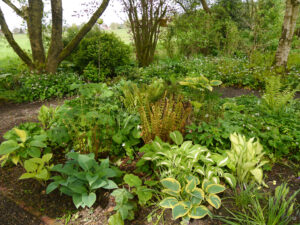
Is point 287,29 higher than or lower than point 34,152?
higher

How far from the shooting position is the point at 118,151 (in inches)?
99.7

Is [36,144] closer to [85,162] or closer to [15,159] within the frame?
[15,159]

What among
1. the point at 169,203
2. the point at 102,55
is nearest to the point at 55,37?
the point at 102,55

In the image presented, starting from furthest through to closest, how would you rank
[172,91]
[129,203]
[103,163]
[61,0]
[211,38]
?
[211,38]
[61,0]
[172,91]
[103,163]
[129,203]

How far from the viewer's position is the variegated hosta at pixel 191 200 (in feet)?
5.22

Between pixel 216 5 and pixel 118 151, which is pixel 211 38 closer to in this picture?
pixel 216 5

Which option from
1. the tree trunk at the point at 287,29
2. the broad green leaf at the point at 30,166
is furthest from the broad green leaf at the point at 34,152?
the tree trunk at the point at 287,29

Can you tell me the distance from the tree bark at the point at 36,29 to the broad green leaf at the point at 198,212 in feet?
20.0

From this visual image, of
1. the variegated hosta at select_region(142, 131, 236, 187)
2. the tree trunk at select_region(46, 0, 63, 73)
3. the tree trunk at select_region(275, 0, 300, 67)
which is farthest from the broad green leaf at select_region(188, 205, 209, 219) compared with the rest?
the tree trunk at select_region(46, 0, 63, 73)

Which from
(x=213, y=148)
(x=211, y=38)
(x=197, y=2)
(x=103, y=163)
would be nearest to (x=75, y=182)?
(x=103, y=163)

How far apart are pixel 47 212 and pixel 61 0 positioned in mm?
5677

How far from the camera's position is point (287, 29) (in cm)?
543

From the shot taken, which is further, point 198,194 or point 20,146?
point 20,146

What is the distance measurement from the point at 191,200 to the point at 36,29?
6298mm
